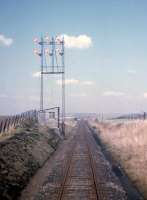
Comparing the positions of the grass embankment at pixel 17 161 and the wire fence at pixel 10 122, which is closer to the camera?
the grass embankment at pixel 17 161

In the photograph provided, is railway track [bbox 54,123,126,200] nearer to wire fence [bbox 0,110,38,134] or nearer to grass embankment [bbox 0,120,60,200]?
grass embankment [bbox 0,120,60,200]

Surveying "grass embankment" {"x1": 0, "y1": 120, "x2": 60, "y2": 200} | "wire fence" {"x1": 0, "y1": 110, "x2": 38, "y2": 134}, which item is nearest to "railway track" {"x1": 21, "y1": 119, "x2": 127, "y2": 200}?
"grass embankment" {"x1": 0, "y1": 120, "x2": 60, "y2": 200}

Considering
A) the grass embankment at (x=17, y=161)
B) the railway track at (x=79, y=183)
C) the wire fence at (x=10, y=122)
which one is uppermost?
the wire fence at (x=10, y=122)

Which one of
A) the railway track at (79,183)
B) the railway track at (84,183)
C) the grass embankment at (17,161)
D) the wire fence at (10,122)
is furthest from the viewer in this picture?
the wire fence at (10,122)

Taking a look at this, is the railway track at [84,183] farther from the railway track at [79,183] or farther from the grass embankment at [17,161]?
the grass embankment at [17,161]

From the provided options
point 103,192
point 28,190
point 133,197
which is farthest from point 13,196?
point 133,197

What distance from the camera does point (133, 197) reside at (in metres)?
15.7

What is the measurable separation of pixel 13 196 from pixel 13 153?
6162 millimetres

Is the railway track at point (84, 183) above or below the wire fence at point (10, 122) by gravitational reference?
below

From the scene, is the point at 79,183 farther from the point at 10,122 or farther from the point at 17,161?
the point at 10,122

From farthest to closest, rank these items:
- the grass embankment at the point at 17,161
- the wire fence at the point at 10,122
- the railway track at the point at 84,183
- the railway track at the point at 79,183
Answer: the wire fence at the point at 10,122, the grass embankment at the point at 17,161, the railway track at the point at 79,183, the railway track at the point at 84,183

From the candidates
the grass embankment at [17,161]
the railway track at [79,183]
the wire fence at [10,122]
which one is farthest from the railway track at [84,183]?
the wire fence at [10,122]

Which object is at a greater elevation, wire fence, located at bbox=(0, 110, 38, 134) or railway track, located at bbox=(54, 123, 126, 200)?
wire fence, located at bbox=(0, 110, 38, 134)

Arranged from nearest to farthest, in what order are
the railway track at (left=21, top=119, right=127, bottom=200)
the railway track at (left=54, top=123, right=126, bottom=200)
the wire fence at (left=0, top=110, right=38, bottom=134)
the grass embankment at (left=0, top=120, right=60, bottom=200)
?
the railway track at (left=54, top=123, right=126, bottom=200)
the railway track at (left=21, top=119, right=127, bottom=200)
the grass embankment at (left=0, top=120, right=60, bottom=200)
the wire fence at (left=0, top=110, right=38, bottom=134)
